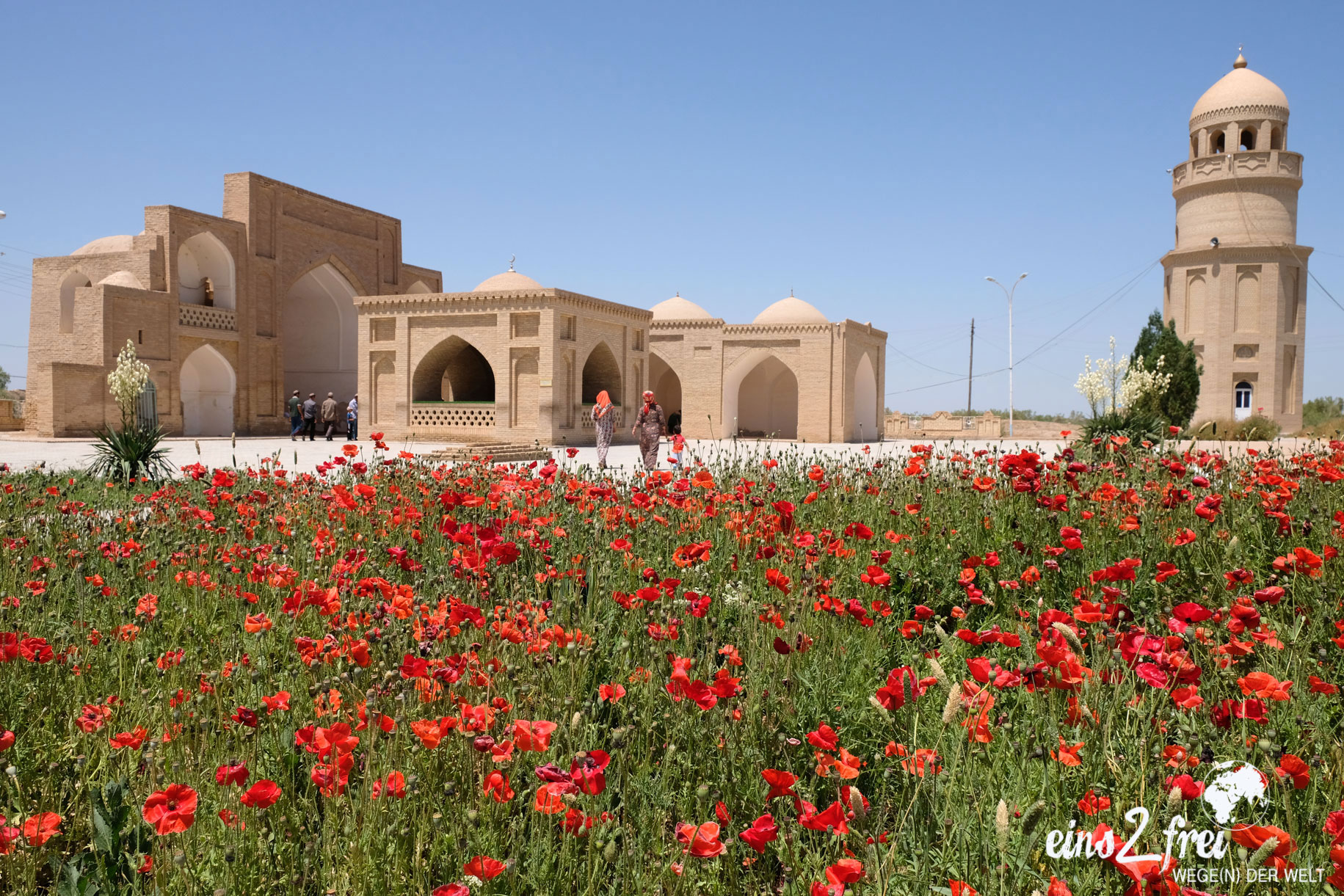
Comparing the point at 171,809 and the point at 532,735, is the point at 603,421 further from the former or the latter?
the point at 171,809

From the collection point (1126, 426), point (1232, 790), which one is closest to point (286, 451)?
point (1126, 426)

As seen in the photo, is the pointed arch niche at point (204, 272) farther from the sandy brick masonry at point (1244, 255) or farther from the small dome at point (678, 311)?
the sandy brick masonry at point (1244, 255)

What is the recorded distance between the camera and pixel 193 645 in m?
3.49

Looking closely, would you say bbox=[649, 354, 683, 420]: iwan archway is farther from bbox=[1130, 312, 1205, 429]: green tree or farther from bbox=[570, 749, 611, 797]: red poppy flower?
bbox=[570, 749, 611, 797]: red poppy flower

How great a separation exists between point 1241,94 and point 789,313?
1926 cm

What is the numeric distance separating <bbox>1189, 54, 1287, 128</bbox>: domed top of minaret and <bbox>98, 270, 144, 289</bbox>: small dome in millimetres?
37947

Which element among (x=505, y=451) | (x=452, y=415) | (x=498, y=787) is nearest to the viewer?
(x=498, y=787)

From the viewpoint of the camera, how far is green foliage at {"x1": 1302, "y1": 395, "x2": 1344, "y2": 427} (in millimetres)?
36719

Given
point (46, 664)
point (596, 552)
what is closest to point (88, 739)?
point (46, 664)

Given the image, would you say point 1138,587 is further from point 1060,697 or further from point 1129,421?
point 1129,421

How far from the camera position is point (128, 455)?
985 centimetres

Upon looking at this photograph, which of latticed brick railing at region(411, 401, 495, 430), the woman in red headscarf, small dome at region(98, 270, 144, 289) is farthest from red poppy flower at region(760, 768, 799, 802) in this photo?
small dome at region(98, 270, 144, 289)

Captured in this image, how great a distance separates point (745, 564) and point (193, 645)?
91.3 inches

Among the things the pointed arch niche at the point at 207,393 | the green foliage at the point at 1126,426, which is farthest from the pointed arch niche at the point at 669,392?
the green foliage at the point at 1126,426
